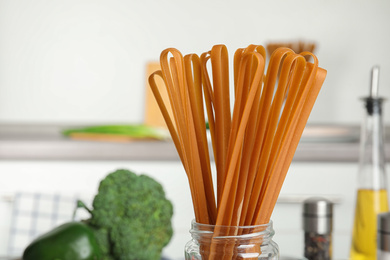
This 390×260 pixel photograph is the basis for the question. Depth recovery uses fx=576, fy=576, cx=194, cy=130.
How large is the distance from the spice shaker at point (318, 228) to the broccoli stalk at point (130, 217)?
219 mm

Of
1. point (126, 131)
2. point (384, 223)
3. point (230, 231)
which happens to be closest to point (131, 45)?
point (126, 131)

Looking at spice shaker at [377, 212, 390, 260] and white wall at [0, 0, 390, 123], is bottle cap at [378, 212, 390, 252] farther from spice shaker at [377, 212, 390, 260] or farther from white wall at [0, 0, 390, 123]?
white wall at [0, 0, 390, 123]

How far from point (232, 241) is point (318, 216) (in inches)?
15.3

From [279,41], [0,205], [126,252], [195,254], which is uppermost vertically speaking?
[279,41]

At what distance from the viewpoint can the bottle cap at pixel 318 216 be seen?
2.42ft

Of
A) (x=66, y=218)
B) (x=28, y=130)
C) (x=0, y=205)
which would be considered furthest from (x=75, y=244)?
(x=28, y=130)

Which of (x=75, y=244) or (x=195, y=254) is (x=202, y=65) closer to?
(x=195, y=254)

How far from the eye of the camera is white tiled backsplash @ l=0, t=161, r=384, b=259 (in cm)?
185

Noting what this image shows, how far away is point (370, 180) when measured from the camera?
2.56 feet

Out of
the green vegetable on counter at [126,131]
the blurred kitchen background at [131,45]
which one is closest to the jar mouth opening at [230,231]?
the green vegetable on counter at [126,131]

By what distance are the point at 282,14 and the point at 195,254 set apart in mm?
2104

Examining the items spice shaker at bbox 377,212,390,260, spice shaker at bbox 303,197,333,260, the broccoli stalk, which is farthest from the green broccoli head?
spice shaker at bbox 377,212,390,260

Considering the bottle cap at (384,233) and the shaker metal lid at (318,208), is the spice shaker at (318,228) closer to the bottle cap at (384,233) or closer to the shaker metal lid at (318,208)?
the shaker metal lid at (318,208)

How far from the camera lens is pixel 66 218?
1446mm
